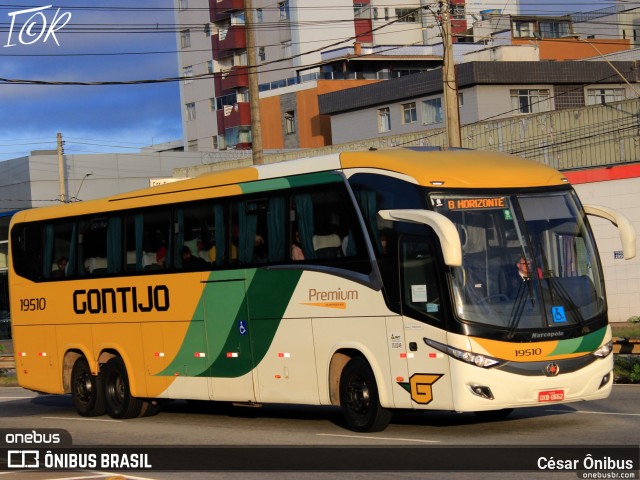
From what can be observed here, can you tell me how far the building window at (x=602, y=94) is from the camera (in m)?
64.2

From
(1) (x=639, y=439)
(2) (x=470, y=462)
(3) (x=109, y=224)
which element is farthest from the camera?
(3) (x=109, y=224)

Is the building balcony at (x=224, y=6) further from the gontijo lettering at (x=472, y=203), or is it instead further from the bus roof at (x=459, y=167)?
the gontijo lettering at (x=472, y=203)

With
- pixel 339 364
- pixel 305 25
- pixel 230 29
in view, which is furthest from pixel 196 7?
pixel 339 364

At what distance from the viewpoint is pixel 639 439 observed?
41.4ft

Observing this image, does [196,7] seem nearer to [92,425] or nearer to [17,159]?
[17,159]

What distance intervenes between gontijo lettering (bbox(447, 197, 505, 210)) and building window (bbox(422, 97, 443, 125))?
49.5 m

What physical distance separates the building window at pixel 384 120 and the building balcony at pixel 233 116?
2525cm

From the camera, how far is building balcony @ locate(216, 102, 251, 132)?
9188 cm

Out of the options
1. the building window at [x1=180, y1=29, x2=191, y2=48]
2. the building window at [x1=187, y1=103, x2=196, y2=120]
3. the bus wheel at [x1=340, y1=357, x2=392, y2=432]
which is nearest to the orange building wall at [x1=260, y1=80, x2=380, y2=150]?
the building window at [x1=187, y1=103, x2=196, y2=120]

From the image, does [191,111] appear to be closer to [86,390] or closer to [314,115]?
[314,115]

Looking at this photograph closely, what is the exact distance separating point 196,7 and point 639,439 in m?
88.2

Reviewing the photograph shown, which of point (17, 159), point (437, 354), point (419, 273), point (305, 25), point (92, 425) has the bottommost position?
point (92, 425)

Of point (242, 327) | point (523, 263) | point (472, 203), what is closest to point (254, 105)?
point (242, 327)

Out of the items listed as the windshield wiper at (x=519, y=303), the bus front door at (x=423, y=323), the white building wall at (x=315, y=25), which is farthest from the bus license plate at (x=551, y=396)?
the white building wall at (x=315, y=25)
